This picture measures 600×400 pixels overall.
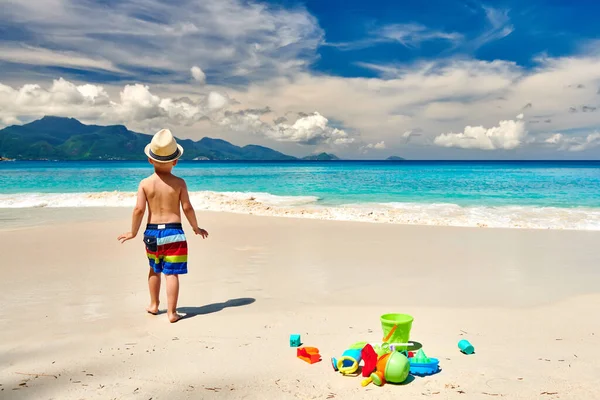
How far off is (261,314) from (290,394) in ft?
6.19

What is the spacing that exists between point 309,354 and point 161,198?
7.88 ft

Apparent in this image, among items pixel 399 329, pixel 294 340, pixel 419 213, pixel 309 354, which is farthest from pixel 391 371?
pixel 419 213

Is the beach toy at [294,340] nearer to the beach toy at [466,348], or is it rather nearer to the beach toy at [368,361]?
the beach toy at [368,361]

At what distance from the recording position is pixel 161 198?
5.01 m

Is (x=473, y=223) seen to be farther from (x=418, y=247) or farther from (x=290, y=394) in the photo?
(x=290, y=394)

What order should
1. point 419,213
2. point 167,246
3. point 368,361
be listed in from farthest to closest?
point 419,213, point 167,246, point 368,361

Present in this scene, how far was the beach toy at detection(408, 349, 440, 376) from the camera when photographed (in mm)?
3531

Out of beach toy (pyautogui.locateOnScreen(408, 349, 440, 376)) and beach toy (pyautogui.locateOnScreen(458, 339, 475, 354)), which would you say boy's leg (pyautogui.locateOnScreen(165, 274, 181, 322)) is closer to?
beach toy (pyautogui.locateOnScreen(408, 349, 440, 376))

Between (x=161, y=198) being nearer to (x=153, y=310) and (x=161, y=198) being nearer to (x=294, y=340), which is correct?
(x=153, y=310)

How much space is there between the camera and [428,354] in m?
3.96

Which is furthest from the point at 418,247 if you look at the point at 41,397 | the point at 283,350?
the point at 41,397

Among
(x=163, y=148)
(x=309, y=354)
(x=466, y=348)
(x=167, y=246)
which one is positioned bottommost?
(x=309, y=354)

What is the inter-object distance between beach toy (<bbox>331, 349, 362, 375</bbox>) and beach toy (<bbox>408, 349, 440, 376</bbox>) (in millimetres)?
419

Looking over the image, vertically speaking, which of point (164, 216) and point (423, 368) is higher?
point (164, 216)
